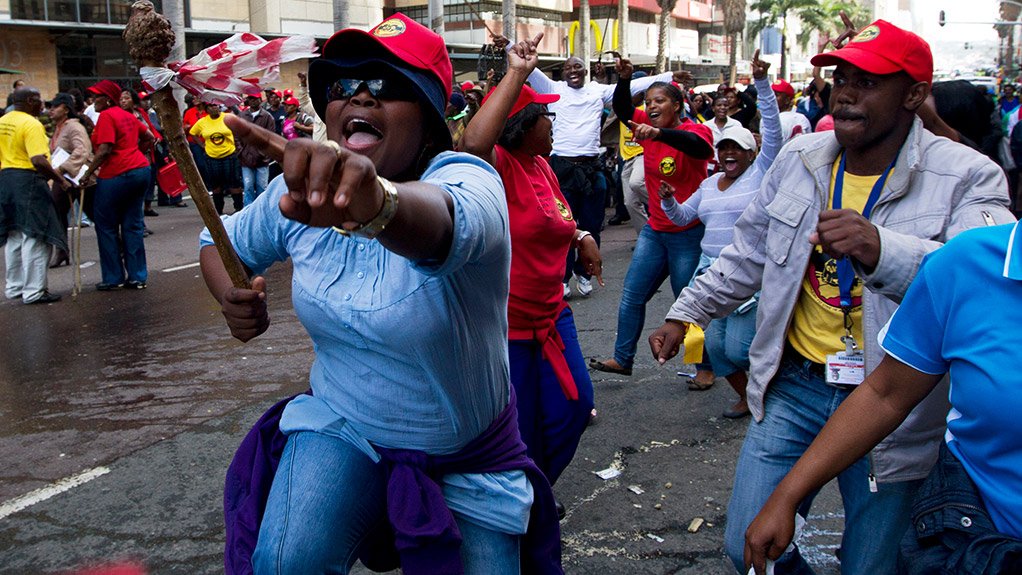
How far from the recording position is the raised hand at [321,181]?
153cm

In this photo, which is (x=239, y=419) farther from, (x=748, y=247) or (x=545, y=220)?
(x=748, y=247)

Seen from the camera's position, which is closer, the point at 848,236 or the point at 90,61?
the point at 848,236

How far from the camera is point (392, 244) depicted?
176cm

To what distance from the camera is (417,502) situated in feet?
7.70

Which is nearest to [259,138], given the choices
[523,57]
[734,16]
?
[523,57]

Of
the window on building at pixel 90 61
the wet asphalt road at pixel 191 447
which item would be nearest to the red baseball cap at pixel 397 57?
the wet asphalt road at pixel 191 447

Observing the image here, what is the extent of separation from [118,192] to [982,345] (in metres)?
9.77

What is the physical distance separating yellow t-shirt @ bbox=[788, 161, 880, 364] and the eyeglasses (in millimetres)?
1349

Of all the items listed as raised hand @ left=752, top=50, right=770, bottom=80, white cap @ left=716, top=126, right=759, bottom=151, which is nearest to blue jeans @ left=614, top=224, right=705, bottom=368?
white cap @ left=716, top=126, right=759, bottom=151

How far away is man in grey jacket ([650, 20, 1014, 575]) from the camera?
281cm

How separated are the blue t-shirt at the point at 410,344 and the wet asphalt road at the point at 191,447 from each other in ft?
5.76

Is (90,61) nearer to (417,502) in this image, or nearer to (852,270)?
(852,270)

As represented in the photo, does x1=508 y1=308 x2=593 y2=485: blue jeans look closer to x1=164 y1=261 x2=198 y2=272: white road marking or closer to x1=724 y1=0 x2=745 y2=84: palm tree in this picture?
x1=164 y1=261 x2=198 y2=272: white road marking

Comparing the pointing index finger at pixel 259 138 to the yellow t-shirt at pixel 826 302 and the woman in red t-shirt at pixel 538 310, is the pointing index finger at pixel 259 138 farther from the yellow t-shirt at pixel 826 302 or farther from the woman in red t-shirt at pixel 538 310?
the woman in red t-shirt at pixel 538 310
